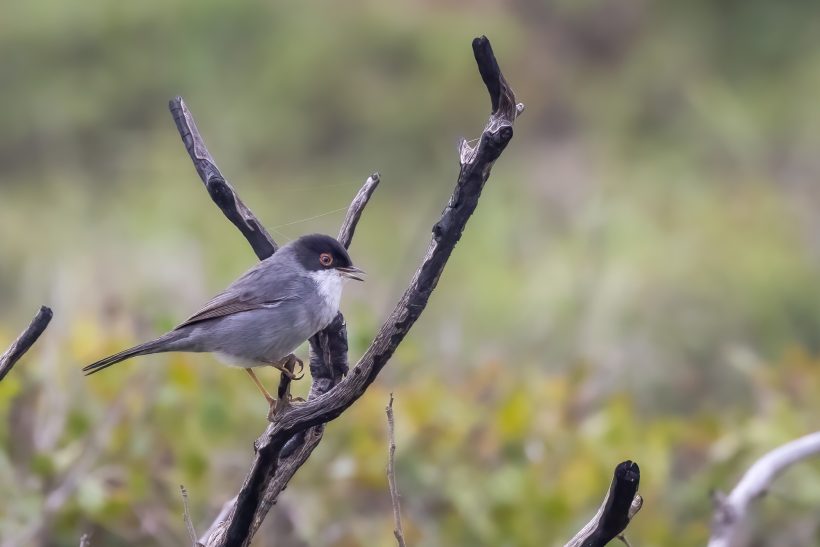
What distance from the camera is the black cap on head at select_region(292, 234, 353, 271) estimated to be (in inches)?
156

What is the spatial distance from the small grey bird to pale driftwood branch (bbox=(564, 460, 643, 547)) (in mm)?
1017

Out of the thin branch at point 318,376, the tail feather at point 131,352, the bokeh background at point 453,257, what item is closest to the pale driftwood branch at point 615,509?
the thin branch at point 318,376

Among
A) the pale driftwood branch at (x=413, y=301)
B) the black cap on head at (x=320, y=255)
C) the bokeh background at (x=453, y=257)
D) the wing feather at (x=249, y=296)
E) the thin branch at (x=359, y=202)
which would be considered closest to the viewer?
the pale driftwood branch at (x=413, y=301)

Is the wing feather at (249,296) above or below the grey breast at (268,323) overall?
above

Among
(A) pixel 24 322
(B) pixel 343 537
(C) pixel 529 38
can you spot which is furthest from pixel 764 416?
(C) pixel 529 38

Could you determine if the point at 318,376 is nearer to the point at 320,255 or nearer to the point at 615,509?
the point at 615,509

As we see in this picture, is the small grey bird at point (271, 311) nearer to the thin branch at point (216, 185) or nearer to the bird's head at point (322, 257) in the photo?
the bird's head at point (322, 257)

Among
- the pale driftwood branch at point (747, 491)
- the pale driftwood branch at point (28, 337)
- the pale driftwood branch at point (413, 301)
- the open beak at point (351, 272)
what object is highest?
the open beak at point (351, 272)

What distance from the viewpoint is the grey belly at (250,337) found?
3.70 m

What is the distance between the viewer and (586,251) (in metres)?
8.13

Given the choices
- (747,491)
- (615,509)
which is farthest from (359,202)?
(747,491)

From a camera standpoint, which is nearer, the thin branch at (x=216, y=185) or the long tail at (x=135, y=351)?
the thin branch at (x=216, y=185)

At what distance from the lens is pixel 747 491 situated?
145 inches

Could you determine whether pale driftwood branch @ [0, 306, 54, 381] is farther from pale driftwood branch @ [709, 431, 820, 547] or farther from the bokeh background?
pale driftwood branch @ [709, 431, 820, 547]
